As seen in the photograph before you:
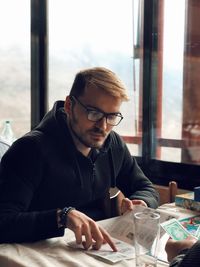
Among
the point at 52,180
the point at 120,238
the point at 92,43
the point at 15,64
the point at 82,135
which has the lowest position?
the point at 120,238

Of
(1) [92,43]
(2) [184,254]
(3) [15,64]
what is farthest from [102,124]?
(3) [15,64]

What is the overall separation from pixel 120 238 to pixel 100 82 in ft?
2.04

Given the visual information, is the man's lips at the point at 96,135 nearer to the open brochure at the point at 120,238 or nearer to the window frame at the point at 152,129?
the open brochure at the point at 120,238

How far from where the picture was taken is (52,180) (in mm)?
1497

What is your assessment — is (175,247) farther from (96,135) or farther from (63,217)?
(96,135)

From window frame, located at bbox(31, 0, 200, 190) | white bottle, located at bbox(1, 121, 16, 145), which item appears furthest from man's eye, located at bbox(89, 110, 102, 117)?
white bottle, located at bbox(1, 121, 16, 145)

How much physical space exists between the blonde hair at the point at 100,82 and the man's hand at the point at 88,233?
1.83ft

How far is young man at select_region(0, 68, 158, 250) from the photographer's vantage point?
1262 millimetres

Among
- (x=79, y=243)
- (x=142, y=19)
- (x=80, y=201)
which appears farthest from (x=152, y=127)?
(x=79, y=243)

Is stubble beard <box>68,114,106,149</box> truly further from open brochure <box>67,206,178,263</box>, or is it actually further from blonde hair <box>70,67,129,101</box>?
open brochure <box>67,206,178,263</box>

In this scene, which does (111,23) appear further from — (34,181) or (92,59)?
(34,181)

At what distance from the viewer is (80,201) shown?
1601 millimetres

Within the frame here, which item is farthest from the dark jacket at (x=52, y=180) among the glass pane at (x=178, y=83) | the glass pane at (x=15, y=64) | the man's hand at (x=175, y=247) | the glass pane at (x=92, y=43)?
the glass pane at (x=15, y=64)

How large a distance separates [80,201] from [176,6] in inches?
53.7
